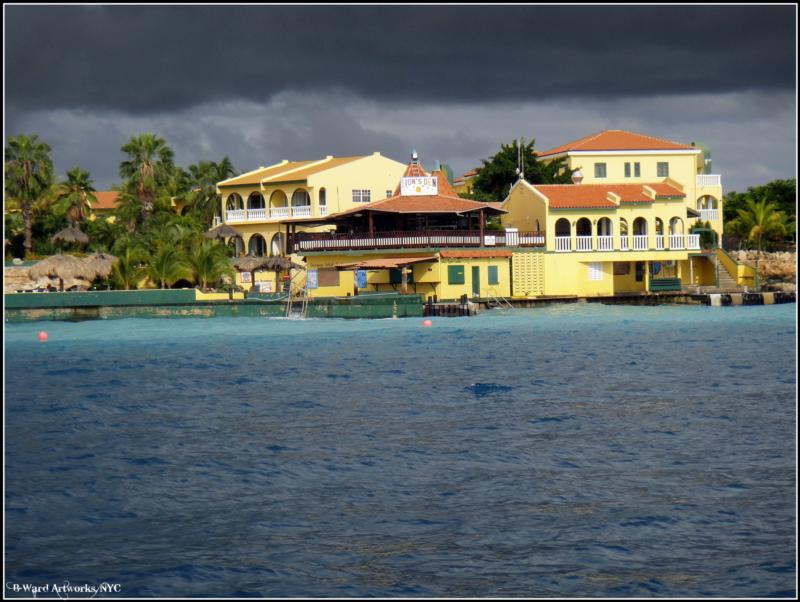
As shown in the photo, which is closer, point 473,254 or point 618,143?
point 473,254

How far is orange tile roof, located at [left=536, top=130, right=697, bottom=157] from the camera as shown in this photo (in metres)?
69.9

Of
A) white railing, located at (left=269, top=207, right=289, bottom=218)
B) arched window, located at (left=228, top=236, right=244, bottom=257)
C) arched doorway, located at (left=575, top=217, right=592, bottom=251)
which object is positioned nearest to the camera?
arched doorway, located at (left=575, top=217, right=592, bottom=251)

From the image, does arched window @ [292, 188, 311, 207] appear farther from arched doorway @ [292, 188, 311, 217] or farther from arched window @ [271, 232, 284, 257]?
arched window @ [271, 232, 284, 257]

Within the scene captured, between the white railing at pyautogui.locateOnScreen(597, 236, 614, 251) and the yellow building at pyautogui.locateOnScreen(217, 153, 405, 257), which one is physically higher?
the yellow building at pyautogui.locateOnScreen(217, 153, 405, 257)

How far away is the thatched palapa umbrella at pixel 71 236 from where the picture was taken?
59.0m

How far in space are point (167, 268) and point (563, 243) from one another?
2050cm

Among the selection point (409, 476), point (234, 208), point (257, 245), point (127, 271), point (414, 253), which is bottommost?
point (409, 476)

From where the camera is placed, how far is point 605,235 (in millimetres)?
57688

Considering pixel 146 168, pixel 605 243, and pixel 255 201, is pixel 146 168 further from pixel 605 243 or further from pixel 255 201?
pixel 605 243

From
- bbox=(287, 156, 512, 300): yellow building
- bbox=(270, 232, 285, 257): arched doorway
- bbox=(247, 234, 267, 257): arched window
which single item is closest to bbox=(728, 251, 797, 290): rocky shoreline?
bbox=(287, 156, 512, 300): yellow building

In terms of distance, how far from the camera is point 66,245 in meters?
62.0

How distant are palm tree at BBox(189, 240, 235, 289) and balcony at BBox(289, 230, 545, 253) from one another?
3798 mm

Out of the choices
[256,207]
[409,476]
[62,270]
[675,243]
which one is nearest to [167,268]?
[62,270]

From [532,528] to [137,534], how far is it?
4.83 m
